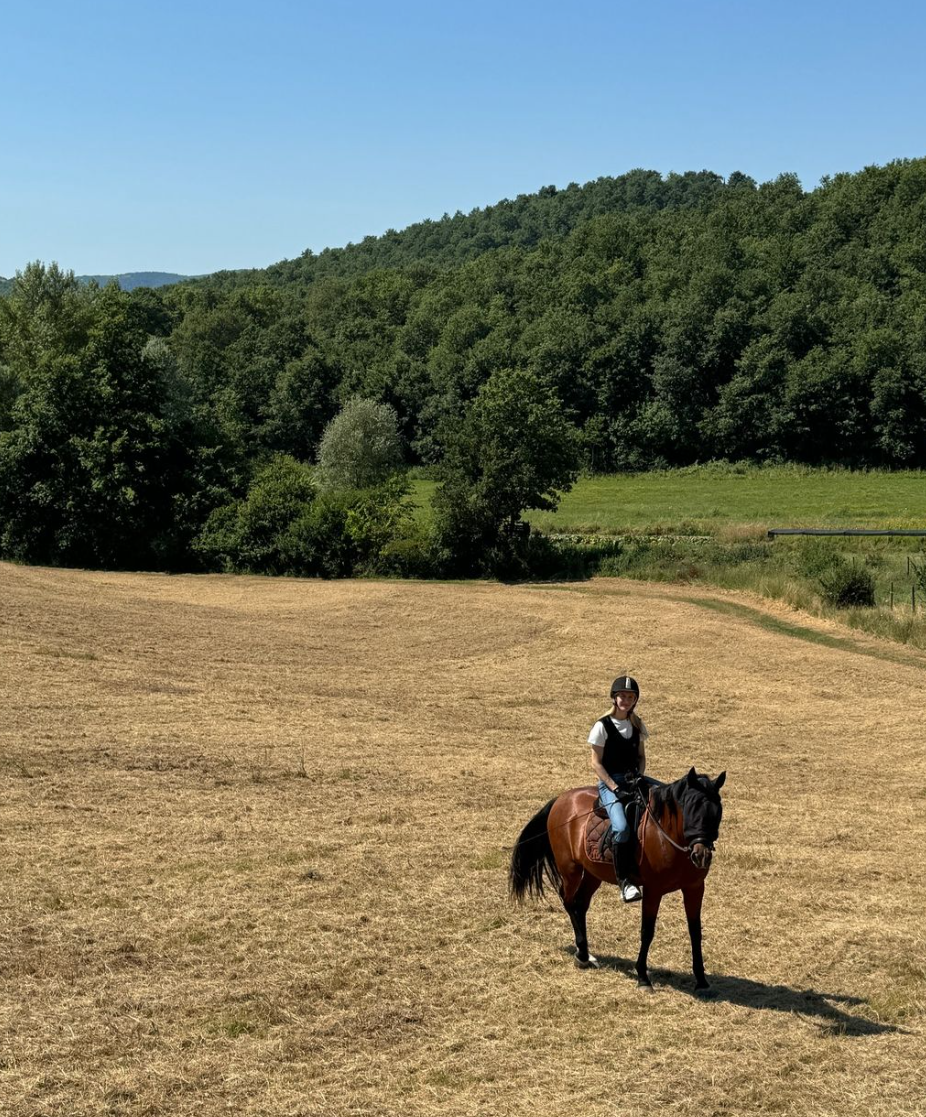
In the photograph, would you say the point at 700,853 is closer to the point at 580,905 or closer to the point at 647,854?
the point at 647,854

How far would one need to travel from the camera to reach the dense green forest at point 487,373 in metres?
50.3

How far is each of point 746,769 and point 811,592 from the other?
18017mm

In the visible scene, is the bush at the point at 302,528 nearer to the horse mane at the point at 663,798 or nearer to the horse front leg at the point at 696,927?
the horse front leg at the point at 696,927

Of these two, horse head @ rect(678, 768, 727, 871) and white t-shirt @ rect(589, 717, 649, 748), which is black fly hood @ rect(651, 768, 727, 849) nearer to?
horse head @ rect(678, 768, 727, 871)

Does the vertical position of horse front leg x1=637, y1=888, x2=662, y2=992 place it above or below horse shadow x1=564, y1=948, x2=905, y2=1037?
above

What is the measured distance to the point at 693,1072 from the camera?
30.7 feet

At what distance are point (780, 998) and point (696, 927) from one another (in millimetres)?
1066

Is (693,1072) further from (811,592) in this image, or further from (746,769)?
(811,592)

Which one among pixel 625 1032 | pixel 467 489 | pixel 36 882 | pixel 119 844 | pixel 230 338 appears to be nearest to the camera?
pixel 625 1032

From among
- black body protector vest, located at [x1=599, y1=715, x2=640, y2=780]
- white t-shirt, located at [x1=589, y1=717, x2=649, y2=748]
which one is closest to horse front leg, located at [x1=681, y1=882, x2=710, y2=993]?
black body protector vest, located at [x1=599, y1=715, x2=640, y2=780]

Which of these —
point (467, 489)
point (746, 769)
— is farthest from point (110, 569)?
point (746, 769)

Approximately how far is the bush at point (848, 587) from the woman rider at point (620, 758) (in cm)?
2759

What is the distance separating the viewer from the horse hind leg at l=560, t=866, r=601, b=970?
451 inches

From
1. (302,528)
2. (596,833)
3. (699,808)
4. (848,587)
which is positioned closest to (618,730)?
(596,833)
